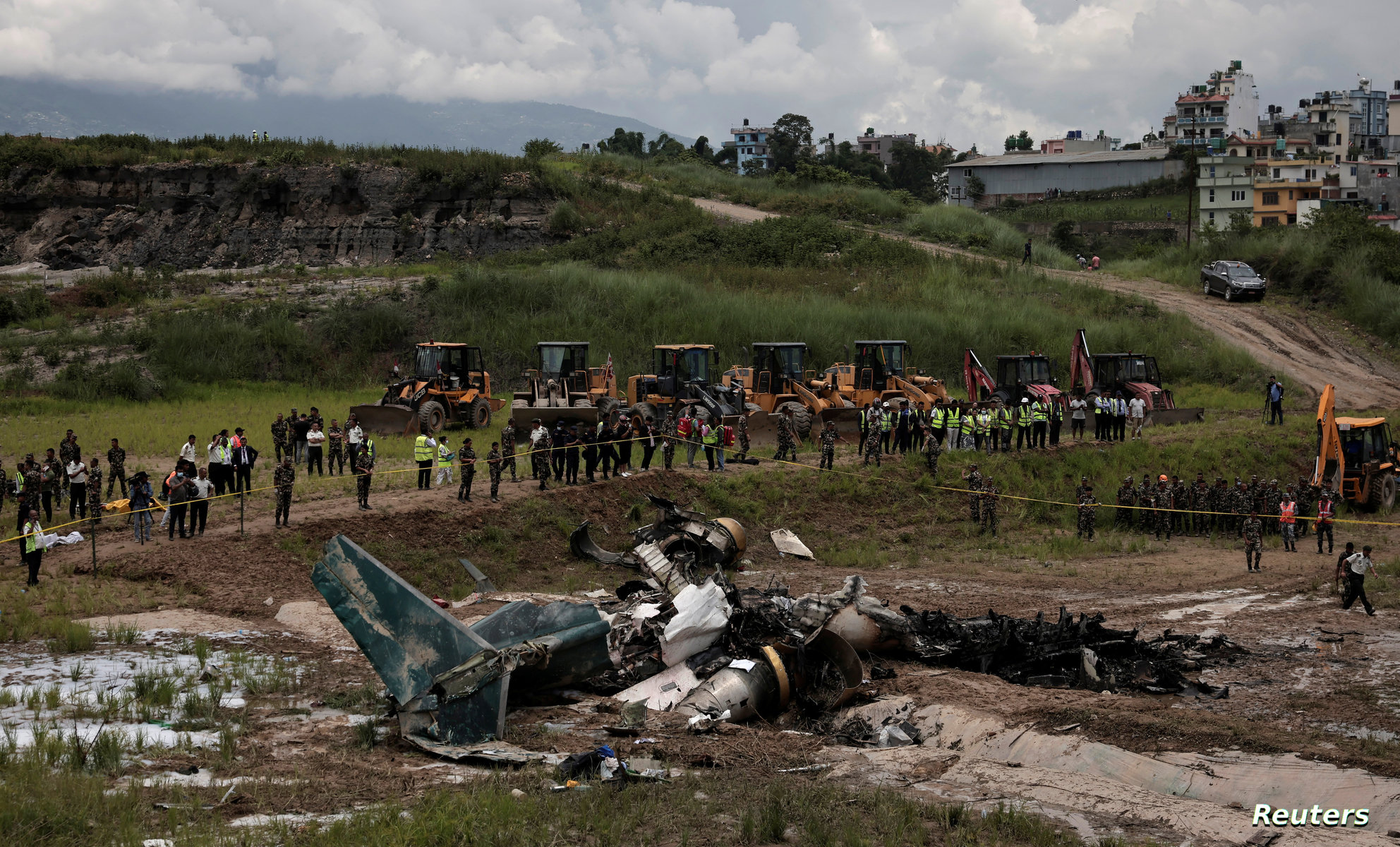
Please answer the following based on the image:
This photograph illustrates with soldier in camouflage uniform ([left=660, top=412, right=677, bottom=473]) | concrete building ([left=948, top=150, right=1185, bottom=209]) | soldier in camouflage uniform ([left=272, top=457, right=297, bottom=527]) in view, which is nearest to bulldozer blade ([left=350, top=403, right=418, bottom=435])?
soldier in camouflage uniform ([left=660, top=412, right=677, bottom=473])

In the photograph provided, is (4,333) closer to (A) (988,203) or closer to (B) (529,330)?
(B) (529,330)

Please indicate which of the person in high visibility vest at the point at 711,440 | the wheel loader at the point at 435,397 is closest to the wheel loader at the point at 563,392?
the wheel loader at the point at 435,397

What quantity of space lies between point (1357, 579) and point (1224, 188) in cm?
6534

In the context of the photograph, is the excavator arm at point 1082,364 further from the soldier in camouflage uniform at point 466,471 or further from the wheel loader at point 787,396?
the soldier in camouflage uniform at point 466,471

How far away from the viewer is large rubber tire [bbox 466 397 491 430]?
26875 mm

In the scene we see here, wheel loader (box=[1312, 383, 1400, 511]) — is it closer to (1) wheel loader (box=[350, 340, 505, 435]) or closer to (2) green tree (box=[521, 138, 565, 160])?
(1) wheel loader (box=[350, 340, 505, 435])

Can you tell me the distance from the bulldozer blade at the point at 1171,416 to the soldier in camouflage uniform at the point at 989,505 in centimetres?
814

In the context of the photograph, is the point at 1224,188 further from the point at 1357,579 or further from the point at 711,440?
the point at 1357,579

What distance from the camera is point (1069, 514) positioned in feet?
71.6

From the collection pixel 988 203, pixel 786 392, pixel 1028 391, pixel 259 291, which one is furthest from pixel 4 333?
pixel 988 203

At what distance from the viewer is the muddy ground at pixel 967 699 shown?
769 cm

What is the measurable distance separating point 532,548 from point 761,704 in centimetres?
843

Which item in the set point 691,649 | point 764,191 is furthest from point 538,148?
point 691,649

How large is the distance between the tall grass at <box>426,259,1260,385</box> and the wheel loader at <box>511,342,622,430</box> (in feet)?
31.6
